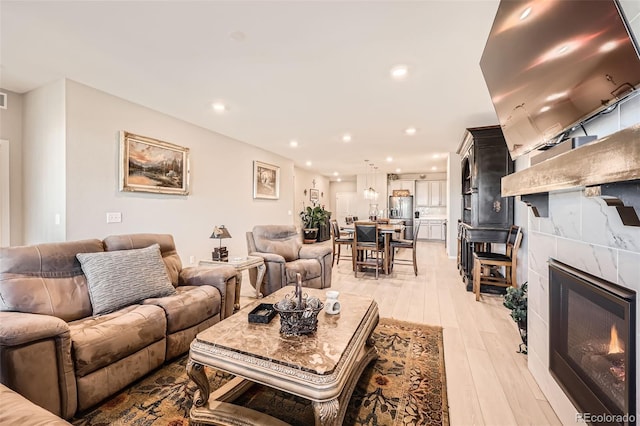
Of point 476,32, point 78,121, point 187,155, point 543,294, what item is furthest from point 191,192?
point 543,294

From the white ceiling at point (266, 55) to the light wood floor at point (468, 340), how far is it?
8.18 feet

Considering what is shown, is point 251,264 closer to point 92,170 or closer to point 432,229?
point 92,170

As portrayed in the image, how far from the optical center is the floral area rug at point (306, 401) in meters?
1.53

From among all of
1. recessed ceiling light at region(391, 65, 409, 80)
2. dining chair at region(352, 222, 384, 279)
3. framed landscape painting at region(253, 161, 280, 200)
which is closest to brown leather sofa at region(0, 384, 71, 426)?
recessed ceiling light at region(391, 65, 409, 80)

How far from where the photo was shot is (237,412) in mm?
1410

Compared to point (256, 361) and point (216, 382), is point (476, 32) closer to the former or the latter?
point (256, 361)

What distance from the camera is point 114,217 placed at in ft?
10.6

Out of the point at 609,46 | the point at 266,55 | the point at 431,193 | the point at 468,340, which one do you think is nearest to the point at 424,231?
the point at 431,193

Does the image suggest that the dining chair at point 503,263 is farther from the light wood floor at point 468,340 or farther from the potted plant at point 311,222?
the potted plant at point 311,222

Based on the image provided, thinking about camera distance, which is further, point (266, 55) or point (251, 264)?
point (251, 264)

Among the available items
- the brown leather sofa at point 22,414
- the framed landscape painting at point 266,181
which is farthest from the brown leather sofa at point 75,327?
the framed landscape painting at point 266,181

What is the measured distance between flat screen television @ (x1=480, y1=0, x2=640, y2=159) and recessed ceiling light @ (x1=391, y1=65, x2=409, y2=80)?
775 mm

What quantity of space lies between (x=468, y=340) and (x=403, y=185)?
782 cm

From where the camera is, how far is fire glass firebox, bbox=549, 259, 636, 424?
1.05m
